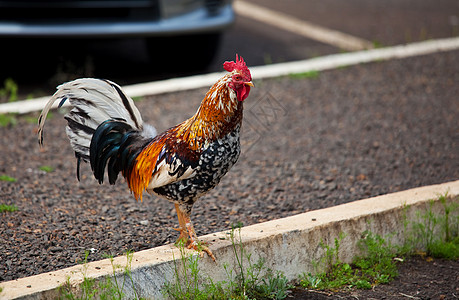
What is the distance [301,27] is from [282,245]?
7276mm

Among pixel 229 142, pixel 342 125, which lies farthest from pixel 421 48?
pixel 229 142

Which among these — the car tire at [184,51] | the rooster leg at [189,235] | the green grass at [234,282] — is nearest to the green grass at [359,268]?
the green grass at [234,282]

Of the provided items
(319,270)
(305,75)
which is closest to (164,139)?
(319,270)

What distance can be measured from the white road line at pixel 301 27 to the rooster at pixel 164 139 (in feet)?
19.4

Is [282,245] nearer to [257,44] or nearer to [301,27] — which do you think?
[257,44]

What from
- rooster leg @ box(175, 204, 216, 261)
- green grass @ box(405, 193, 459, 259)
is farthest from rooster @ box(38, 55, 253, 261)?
green grass @ box(405, 193, 459, 259)

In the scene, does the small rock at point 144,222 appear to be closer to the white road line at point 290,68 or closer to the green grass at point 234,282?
the green grass at point 234,282

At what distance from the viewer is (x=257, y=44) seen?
9.21m

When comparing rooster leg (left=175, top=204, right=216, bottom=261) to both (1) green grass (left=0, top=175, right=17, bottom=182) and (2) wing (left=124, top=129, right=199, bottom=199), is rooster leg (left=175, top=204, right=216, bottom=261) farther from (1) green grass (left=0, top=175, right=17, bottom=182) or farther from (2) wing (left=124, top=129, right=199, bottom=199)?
(1) green grass (left=0, top=175, right=17, bottom=182)

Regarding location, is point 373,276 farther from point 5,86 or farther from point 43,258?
point 5,86

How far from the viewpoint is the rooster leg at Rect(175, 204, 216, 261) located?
131 inches

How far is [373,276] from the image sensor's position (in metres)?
3.69

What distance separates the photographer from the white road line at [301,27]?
9.02m

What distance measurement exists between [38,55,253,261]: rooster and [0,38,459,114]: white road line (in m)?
2.84
